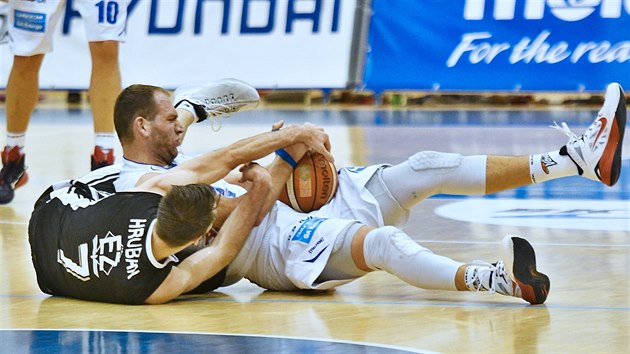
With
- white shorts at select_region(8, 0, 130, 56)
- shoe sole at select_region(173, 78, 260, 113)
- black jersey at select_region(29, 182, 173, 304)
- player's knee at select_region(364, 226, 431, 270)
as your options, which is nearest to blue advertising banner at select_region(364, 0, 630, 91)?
white shorts at select_region(8, 0, 130, 56)

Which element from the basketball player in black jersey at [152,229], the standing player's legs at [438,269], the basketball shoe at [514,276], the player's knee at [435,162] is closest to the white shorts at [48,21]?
the basketball player in black jersey at [152,229]

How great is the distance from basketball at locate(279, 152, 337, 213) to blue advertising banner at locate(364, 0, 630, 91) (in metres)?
8.71

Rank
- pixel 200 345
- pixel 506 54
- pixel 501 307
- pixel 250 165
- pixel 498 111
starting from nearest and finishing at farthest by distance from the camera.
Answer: pixel 200 345, pixel 501 307, pixel 250 165, pixel 506 54, pixel 498 111

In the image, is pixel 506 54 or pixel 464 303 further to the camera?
pixel 506 54

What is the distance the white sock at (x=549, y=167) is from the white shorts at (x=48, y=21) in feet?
11.9

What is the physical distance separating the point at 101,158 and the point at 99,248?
10.4 feet

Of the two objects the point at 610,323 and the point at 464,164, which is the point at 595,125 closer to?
the point at 464,164

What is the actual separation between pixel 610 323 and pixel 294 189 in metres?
1.40

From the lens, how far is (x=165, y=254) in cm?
459

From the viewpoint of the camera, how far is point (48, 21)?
8227 millimetres

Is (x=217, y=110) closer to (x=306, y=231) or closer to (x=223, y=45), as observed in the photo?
(x=306, y=231)

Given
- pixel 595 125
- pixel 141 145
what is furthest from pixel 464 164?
pixel 141 145

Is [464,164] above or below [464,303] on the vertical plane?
above

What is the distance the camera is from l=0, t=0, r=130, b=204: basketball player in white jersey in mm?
8031
